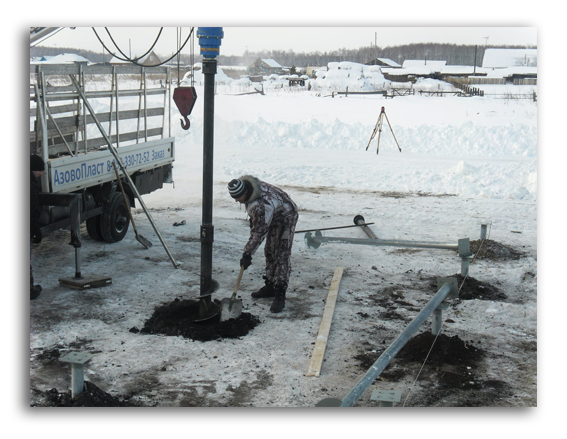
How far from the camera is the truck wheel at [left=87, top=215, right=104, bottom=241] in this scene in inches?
352

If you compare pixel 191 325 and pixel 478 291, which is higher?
pixel 478 291

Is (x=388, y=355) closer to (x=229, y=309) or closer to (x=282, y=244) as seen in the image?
(x=229, y=309)

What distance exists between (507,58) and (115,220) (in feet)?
171

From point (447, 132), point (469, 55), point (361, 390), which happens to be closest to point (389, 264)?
point (361, 390)

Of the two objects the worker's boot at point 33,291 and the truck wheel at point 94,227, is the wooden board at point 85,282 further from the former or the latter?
the truck wheel at point 94,227

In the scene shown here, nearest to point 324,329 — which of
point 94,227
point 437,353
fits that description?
point 437,353

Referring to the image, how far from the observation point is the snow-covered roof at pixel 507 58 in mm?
51219

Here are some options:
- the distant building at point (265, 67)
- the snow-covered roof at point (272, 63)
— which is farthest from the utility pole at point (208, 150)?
the snow-covered roof at point (272, 63)

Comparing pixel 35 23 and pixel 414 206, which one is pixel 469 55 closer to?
pixel 414 206

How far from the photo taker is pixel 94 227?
898cm

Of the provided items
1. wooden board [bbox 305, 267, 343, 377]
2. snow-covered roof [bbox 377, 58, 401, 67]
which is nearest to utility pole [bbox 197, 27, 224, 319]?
wooden board [bbox 305, 267, 343, 377]

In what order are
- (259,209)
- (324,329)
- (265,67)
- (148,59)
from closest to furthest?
(324,329) → (259,209) → (148,59) → (265,67)

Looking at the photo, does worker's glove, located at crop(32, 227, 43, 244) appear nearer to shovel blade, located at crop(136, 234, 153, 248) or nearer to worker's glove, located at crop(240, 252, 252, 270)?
shovel blade, located at crop(136, 234, 153, 248)
